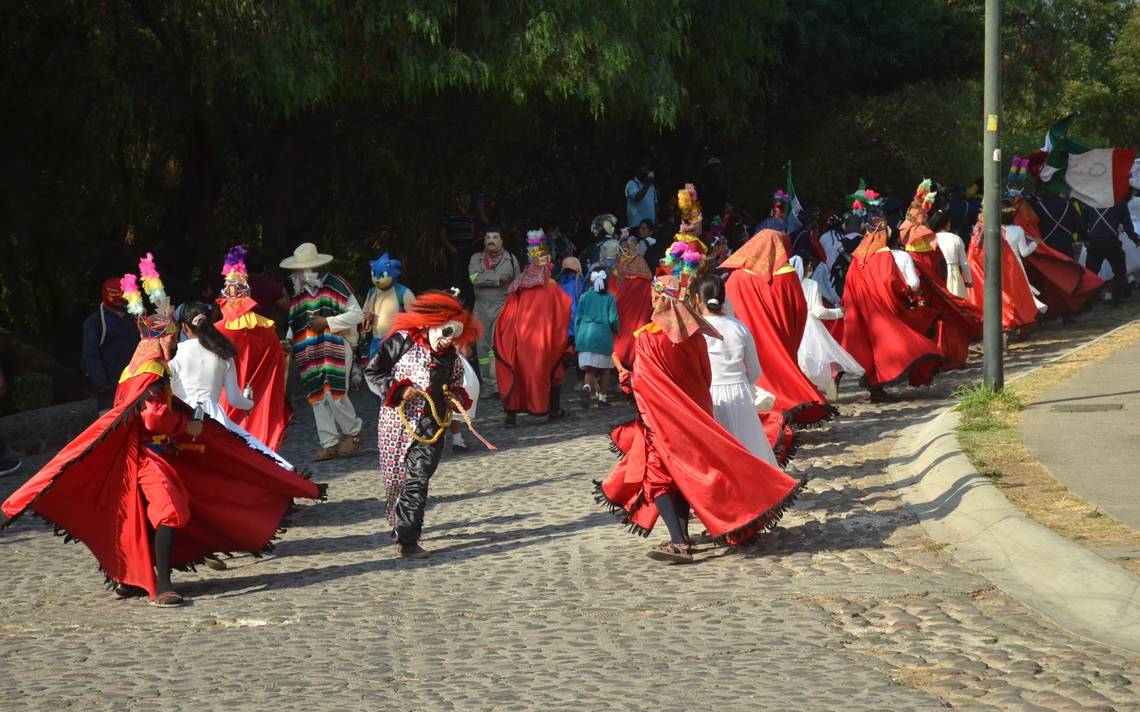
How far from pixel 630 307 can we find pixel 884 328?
3.13 meters

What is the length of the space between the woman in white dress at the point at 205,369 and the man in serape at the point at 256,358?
1.36 m

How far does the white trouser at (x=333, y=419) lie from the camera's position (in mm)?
13891

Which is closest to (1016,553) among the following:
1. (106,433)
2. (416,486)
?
(416,486)

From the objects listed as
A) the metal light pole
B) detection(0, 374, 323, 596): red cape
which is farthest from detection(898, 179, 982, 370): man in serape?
detection(0, 374, 323, 596): red cape

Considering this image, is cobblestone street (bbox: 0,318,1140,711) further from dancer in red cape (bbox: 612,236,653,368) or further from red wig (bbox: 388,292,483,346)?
dancer in red cape (bbox: 612,236,653,368)

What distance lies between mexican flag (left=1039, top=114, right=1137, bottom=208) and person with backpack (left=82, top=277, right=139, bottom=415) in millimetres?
12158

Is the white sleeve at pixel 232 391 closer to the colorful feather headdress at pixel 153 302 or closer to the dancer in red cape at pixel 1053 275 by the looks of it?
the colorful feather headdress at pixel 153 302

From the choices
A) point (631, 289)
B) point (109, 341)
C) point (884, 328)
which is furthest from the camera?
point (631, 289)

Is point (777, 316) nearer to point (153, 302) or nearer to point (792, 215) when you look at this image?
point (153, 302)

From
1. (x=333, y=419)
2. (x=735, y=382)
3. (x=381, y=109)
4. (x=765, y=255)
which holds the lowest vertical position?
(x=333, y=419)

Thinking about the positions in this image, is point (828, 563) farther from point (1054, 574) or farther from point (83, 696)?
point (83, 696)

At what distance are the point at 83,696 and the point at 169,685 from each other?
34 cm

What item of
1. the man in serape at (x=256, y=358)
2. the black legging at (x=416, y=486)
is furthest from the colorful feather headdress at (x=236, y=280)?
the black legging at (x=416, y=486)

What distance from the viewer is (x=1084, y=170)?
2108cm
